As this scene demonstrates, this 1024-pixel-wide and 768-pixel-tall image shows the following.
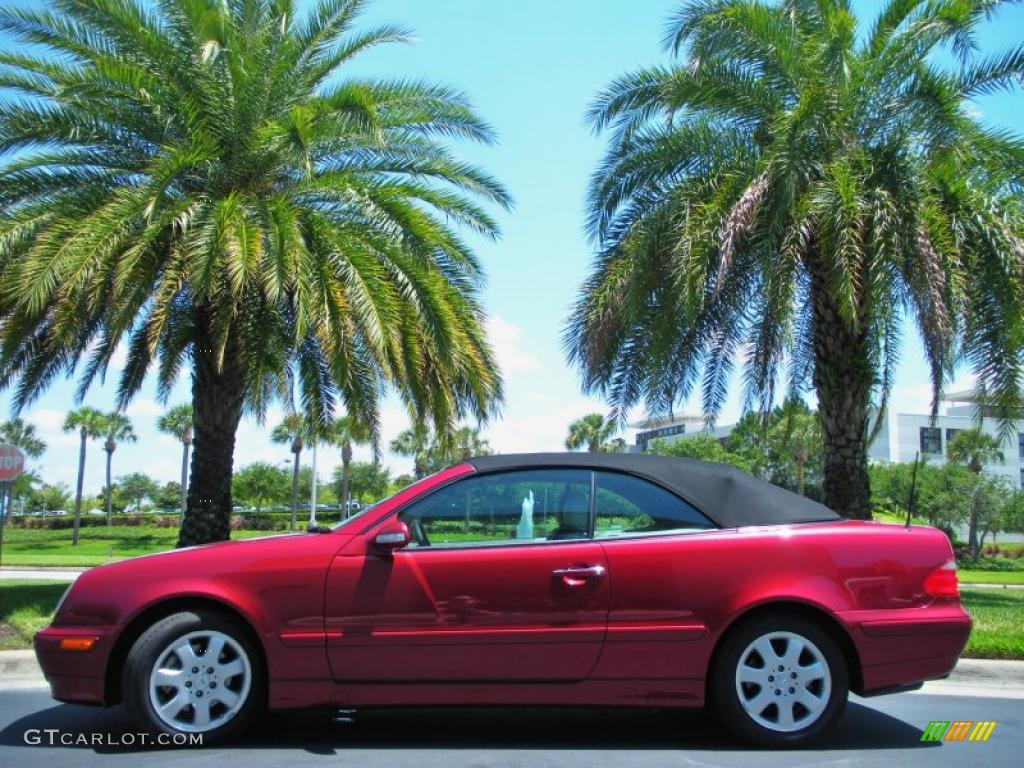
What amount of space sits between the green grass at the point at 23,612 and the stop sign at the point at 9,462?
1.36 meters

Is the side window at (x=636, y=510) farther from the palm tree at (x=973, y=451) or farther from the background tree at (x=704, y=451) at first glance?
the palm tree at (x=973, y=451)

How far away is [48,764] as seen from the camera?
4598 millimetres

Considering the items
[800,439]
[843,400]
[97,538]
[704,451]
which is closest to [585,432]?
[704,451]

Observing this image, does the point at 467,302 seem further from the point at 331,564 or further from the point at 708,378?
the point at 331,564

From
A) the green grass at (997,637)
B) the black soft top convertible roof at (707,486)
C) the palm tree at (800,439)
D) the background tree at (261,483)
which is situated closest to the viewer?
the black soft top convertible roof at (707,486)

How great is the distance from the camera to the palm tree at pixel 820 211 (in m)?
10.8

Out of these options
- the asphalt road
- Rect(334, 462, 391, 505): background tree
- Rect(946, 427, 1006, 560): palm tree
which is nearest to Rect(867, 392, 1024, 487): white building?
Rect(946, 427, 1006, 560): palm tree

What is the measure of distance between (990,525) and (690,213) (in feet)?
171

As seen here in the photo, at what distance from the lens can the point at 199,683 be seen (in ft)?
15.7

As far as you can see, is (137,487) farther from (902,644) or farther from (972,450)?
(902,644)

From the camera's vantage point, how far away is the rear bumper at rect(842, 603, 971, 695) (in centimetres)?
487

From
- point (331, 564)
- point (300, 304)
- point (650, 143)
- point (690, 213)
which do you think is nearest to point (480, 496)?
point (331, 564)

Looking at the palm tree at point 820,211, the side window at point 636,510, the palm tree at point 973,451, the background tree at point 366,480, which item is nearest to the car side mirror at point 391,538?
the side window at point 636,510

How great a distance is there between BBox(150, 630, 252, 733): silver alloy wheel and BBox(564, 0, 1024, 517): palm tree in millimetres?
7081
